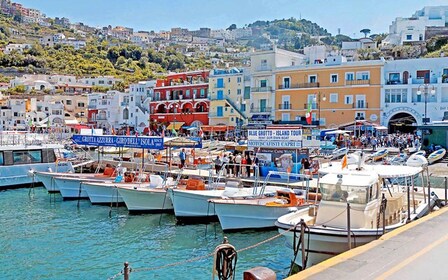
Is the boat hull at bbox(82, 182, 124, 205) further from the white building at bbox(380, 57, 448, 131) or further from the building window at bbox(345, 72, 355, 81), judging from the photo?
the building window at bbox(345, 72, 355, 81)

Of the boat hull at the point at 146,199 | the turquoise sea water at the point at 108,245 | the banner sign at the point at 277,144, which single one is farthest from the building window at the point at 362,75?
the turquoise sea water at the point at 108,245

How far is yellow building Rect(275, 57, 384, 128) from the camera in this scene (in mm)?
52812

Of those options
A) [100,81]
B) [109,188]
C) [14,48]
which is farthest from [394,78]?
[14,48]

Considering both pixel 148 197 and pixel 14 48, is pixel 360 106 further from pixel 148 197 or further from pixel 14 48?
pixel 14 48

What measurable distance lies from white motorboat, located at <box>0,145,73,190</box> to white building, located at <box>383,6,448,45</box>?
7154 centimetres

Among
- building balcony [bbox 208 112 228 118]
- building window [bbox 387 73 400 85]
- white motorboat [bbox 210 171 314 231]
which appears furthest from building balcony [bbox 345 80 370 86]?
white motorboat [bbox 210 171 314 231]

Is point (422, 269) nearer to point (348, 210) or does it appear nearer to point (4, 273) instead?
point (348, 210)

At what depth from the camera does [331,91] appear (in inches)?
2183

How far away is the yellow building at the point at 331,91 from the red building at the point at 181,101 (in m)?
13.5

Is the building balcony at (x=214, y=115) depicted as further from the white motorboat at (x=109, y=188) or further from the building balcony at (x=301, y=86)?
the white motorboat at (x=109, y=188)

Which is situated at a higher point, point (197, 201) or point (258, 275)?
point (258, 275)

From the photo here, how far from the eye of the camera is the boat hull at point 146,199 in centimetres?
2214

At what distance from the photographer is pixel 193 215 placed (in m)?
20.6

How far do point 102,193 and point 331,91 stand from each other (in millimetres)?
36950
